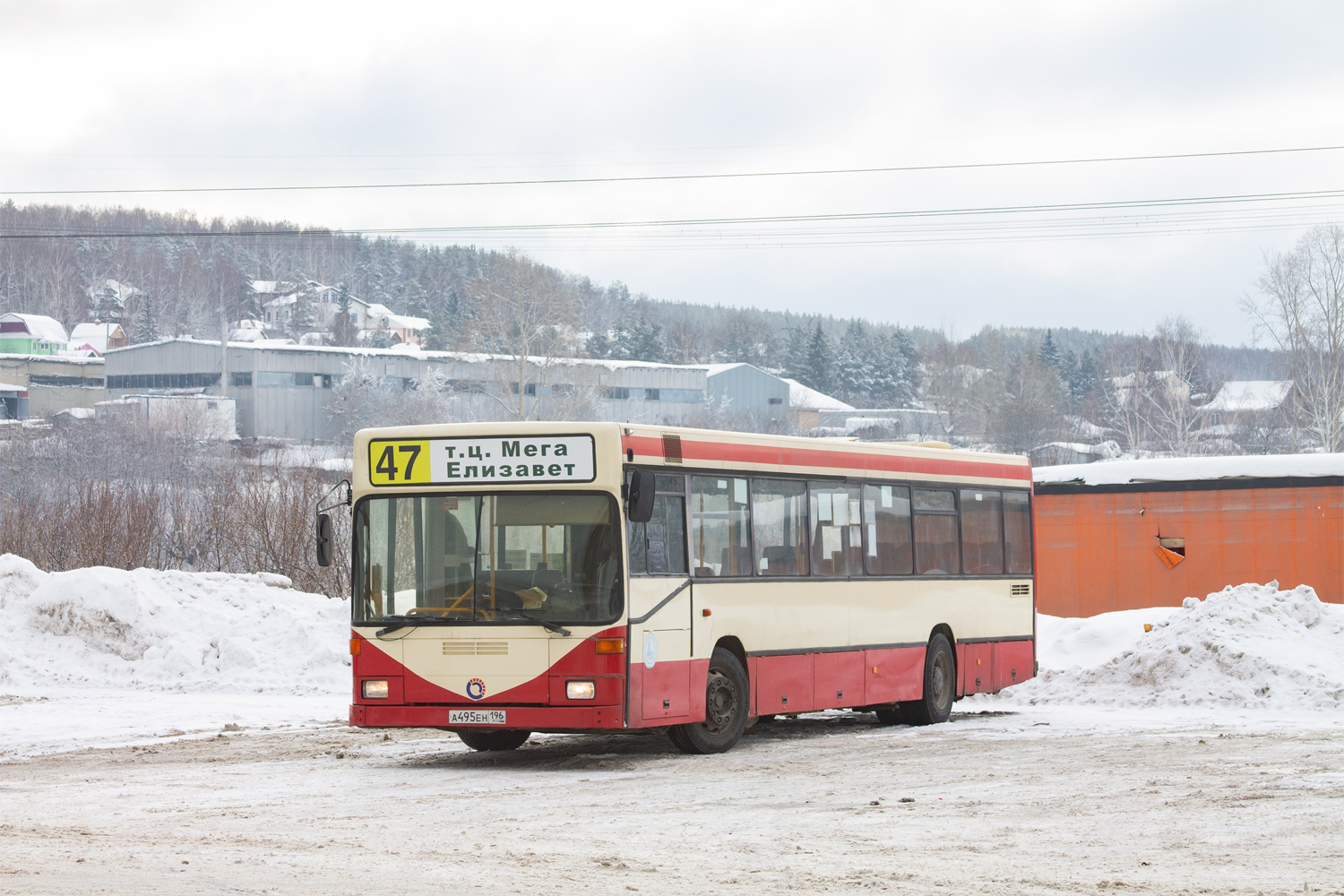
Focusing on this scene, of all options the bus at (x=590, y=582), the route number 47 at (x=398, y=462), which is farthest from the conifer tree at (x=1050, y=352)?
the route number 47 at (x=398, y=462)

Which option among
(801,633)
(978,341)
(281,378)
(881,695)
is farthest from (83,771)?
(978,341)

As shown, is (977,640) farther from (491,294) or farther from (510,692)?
(491,294)

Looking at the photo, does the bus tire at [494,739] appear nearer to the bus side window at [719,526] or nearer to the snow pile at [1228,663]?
the bus side window at [719,526]

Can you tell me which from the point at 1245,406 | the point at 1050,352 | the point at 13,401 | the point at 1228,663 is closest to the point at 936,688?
the point at 1228,663

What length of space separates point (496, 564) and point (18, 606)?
1287 centimetres

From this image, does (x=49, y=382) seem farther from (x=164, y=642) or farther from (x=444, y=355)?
(x=164, y=642)

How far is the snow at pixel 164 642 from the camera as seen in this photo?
20.9 metres

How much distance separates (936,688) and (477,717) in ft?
21.6

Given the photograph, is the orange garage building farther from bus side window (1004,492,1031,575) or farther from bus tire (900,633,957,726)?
bus tire (900,633,957,726)

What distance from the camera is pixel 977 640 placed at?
734 inches

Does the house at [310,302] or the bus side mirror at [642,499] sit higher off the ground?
the house at [310,302]

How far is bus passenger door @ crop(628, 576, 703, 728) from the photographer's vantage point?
13.1 m

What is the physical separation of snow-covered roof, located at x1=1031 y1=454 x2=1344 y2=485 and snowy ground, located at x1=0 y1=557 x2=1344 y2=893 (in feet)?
22.4

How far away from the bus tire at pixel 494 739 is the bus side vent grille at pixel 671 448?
9.56ft
